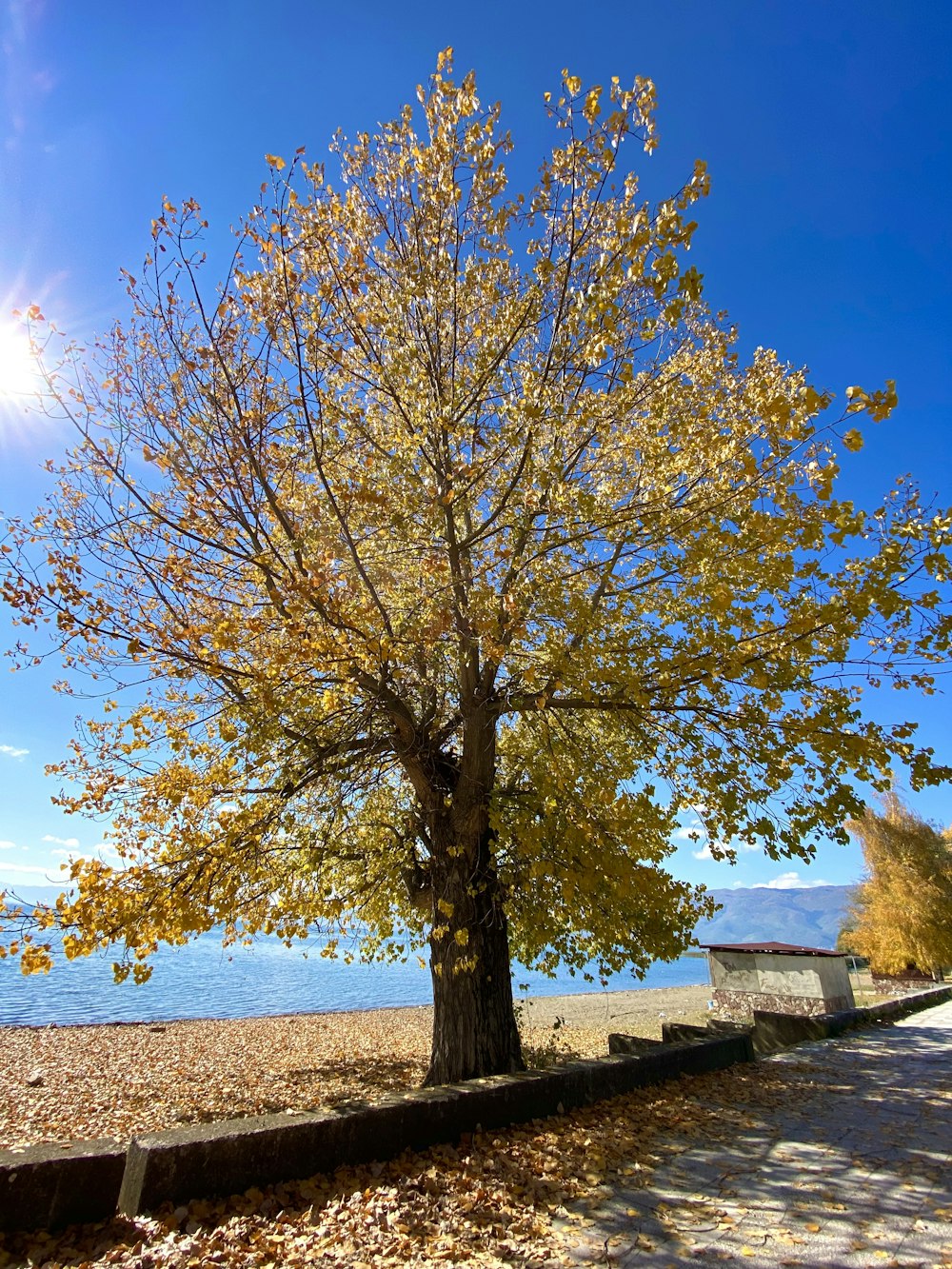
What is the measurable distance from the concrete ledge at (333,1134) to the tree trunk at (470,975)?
109 cm

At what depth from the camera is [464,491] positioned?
688 cm

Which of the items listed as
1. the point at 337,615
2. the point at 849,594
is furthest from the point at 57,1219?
the point at 849,594

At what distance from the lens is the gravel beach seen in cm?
962

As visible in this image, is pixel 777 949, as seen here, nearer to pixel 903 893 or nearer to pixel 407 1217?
pixel 903 893

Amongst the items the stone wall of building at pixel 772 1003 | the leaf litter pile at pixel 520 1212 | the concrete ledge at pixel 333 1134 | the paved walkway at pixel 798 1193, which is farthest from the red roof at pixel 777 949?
the leaf litter pile at pixel 520 1212

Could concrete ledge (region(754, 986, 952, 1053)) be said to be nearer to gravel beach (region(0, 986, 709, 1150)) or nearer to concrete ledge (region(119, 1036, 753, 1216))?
gravel beach (region(0, 986, 709, 1150))

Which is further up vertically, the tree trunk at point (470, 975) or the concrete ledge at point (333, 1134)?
the tree trunk at point (470, 975)

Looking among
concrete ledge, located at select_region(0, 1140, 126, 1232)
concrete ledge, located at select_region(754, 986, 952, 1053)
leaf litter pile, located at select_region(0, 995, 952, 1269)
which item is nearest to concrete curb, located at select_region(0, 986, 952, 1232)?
concrete ledge, located at select_region(0, 1140, 126, 1232)

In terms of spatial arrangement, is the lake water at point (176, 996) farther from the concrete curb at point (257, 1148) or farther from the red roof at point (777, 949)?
the concrete curb at point (257, 1148)

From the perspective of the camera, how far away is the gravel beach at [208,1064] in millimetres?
9625

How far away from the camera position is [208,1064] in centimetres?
1407

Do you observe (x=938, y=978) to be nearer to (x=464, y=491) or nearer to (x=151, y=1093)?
(x=151, y=1093)

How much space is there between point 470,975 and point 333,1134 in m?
3.00

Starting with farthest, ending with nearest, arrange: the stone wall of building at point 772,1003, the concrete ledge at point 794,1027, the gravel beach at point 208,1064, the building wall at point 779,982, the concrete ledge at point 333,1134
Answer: the building wall at point 779,982, the stone wall of building at point 772,1003, the concrete ledge at point 794,1027, the gravel beach at point 208,1064, the concrete ledge at point 333,1134
